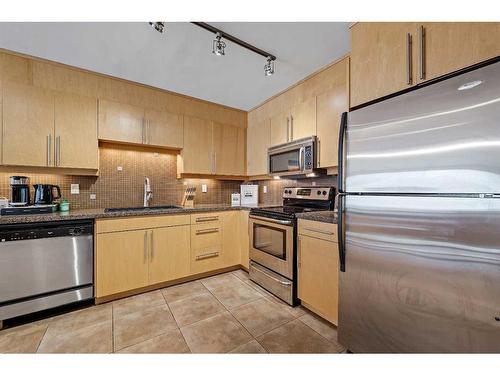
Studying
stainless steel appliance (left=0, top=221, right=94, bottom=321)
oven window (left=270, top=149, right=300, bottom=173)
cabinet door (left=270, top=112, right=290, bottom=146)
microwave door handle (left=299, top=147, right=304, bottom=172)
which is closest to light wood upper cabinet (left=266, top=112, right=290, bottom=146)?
cabinet door (left=270, top=112, right=290, bottom=146)

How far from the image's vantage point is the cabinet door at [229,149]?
331 cm

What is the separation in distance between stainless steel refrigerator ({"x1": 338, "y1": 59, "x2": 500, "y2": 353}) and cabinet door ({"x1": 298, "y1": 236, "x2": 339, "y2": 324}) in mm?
248

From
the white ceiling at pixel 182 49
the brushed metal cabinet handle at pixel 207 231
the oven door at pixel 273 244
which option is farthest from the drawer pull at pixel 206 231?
the white ceiling at pixel 182 49

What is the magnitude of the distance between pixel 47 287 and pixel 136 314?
794 mm

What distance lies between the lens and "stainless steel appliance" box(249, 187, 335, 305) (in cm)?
213

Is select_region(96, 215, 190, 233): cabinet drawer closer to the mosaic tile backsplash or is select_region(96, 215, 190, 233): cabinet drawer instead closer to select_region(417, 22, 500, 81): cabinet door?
the mosaic tile backsplash

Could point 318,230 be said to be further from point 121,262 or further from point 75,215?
point 75,215

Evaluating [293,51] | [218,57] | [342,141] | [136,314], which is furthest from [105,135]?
[342,141]

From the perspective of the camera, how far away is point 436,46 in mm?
1147

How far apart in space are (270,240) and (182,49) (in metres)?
2.00

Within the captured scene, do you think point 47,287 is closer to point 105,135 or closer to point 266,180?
point 105,135

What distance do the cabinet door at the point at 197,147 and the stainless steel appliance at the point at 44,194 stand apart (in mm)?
1401

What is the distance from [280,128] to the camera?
9.50 ft

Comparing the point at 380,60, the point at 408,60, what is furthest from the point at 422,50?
the point at 380,60
